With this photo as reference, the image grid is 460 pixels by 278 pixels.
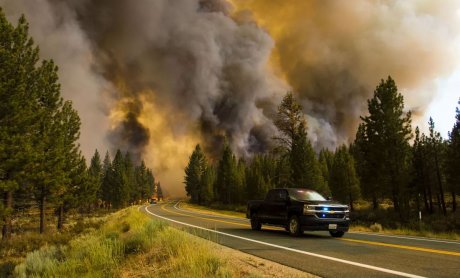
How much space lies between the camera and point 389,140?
1566 inches

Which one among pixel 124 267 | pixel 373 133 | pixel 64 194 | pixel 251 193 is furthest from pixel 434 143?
pixel 124 267

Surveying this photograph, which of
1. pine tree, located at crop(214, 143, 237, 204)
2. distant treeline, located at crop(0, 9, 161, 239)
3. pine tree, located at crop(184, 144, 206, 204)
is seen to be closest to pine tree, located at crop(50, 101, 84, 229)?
distant treeline, located at crop(0, 9, 161, 239)

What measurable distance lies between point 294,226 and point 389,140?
2903 cm

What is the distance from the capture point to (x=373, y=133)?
41.0 m

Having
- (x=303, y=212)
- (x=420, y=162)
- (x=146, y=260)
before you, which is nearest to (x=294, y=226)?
(x=303, y=212)

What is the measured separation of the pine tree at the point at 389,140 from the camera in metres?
39.4

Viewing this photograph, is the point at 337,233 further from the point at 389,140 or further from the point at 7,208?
the point at 389,140

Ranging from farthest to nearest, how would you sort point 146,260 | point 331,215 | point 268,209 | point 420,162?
point 420,162, point 268,209, point 331,215, point 146,260

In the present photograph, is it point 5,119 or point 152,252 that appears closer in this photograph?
point 152,252

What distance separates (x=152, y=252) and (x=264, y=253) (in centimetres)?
281

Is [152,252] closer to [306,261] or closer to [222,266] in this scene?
[222,266]

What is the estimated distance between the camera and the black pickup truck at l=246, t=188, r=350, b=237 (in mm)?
13531

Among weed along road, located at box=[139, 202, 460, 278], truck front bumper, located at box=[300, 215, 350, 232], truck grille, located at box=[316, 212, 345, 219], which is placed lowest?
weed along road, located at box=[139, 202, 460, 278]

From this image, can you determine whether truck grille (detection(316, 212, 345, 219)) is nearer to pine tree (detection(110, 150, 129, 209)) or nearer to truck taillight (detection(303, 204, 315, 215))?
truck taillight (detection(303, 204, 315, 215))
